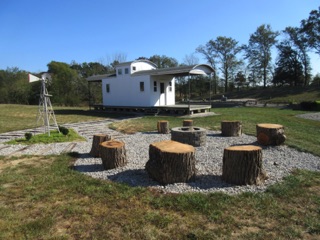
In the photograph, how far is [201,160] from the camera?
18.0 ft

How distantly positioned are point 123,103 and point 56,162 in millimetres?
13811

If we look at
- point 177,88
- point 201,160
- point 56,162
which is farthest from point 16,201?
point 177,88

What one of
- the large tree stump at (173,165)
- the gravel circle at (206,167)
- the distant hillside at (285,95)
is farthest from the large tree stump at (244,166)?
the distant hillside at (285,95)

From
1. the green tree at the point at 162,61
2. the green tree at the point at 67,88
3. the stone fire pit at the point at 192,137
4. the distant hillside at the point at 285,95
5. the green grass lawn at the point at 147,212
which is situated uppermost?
the green tree at the point at 162,61

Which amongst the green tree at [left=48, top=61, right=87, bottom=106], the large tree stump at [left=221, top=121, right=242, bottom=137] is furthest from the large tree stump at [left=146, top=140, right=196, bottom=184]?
the green tree at [left=48, top=61, right=87, bottom=106]

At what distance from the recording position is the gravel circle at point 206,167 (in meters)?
3.90

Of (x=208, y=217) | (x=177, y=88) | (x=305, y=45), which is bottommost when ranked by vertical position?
(x=208, y=217)

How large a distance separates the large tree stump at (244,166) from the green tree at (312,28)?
125 feet

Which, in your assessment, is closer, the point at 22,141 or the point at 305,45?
the point at 22,141

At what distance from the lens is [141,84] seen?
57.3 feet

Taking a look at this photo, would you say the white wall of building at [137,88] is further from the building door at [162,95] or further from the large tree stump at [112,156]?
the large tree stump at [112,156]

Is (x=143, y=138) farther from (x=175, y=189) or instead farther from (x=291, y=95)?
(x=291, y=95)

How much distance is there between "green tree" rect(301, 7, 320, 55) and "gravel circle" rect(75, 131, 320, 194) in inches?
1380

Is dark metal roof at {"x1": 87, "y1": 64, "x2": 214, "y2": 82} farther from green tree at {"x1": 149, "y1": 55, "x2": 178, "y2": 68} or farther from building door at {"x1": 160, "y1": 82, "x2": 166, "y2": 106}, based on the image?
green tree at {"x1": 149, "y1": 55, "x2": 178, "y2": 68}
